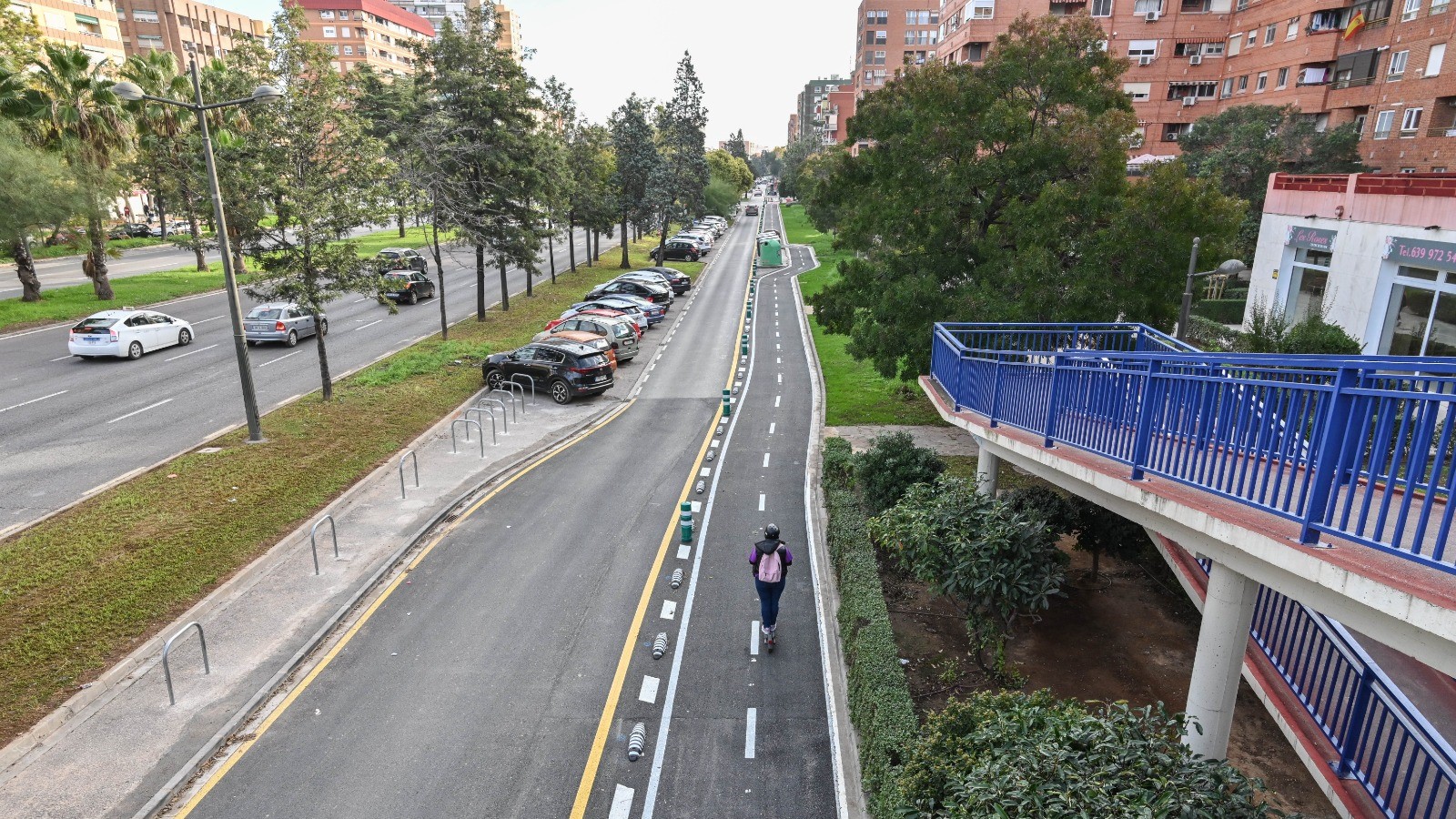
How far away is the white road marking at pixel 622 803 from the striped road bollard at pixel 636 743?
39 centimetres

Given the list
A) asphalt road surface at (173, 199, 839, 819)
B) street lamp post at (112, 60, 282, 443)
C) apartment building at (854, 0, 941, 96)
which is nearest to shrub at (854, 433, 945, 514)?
asphalt road surface at (173, 199, 839, 819)

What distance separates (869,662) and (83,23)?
8518 cm

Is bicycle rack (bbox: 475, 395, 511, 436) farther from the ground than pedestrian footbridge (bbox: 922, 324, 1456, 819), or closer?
closer

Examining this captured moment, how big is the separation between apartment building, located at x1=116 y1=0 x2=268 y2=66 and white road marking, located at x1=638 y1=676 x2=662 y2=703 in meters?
91.1

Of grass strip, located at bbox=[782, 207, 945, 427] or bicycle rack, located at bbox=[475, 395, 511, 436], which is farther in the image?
grass strip, located at bbox=[782, 207, 945, 427]

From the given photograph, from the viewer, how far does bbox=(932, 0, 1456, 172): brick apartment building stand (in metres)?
30.1

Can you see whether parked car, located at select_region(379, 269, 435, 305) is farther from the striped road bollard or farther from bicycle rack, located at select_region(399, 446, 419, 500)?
the striped road bollard

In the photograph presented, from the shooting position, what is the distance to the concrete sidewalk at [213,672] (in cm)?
760

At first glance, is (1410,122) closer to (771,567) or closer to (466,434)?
(771,567)

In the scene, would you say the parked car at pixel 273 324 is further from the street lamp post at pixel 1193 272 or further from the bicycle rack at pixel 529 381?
the street lamp post at pixel 1193 272

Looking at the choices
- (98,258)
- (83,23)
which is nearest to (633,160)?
(98,258)

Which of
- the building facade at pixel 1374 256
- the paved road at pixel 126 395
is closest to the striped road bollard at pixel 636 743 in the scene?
the paved road at pixel 126 395

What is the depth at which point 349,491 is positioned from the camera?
47.7 feet

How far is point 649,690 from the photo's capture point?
365 inches
